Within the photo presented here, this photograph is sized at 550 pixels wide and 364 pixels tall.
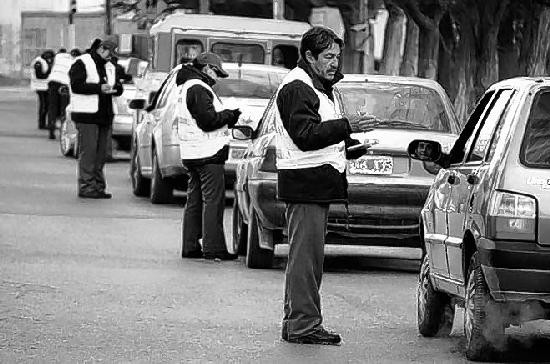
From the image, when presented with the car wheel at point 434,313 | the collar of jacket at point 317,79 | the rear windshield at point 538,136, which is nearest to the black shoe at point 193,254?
the car wheel at point 434,313

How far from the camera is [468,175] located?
9930 mm

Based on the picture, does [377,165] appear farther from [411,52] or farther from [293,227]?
[411,52]

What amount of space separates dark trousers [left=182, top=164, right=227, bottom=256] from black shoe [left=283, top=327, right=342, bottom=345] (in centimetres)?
523

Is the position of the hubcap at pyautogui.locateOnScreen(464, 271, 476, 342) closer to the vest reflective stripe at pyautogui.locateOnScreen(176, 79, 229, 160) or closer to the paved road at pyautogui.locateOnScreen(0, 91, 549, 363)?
the paved road at pyautogui.locateOnScreen(0, 91, 549, 363)

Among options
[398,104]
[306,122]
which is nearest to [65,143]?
[398,104]

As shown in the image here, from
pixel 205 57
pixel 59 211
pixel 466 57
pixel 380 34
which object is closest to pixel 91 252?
pixel 205 57

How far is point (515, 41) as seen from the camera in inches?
1578

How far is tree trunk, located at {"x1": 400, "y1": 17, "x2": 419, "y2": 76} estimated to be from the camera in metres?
41.6

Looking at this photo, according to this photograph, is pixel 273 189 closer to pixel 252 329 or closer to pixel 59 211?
pixel 252 329

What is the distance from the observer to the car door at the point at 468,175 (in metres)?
9.78

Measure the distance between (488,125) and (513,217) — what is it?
0.94 metres

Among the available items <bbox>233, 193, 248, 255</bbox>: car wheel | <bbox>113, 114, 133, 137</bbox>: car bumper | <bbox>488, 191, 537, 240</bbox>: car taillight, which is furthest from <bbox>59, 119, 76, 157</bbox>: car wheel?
<bbox>488, 191, 537, 240</bbox>: car taillight

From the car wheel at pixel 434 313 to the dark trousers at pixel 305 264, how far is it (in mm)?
738

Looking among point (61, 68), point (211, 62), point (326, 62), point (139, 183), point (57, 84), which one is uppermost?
point (326, 62)
